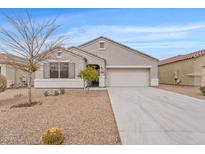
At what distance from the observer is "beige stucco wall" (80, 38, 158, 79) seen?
934 inches

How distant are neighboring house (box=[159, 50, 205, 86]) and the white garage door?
4981 mm

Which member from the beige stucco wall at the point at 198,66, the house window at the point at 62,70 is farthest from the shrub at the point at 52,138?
the beige stucco wall at the point at 198,66

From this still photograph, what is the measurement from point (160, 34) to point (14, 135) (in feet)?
55.4

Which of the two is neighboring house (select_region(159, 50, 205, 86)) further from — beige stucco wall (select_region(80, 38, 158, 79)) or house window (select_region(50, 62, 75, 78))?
house window (select_region(50, 62, 75, 78))

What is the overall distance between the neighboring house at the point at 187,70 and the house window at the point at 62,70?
505 inches

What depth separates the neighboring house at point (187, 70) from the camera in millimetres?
22227

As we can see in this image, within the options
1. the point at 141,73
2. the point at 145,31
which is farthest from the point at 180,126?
the point at 141,73

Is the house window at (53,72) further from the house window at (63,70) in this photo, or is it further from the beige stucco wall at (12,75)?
the beige stucco wall at (12,75)

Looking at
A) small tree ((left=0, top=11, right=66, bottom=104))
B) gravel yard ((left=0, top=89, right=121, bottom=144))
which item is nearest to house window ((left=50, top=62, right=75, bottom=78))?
small tree ((left=0, top=11, right=66, bottom=104))

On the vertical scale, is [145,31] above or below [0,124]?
above

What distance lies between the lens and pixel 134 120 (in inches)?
281
